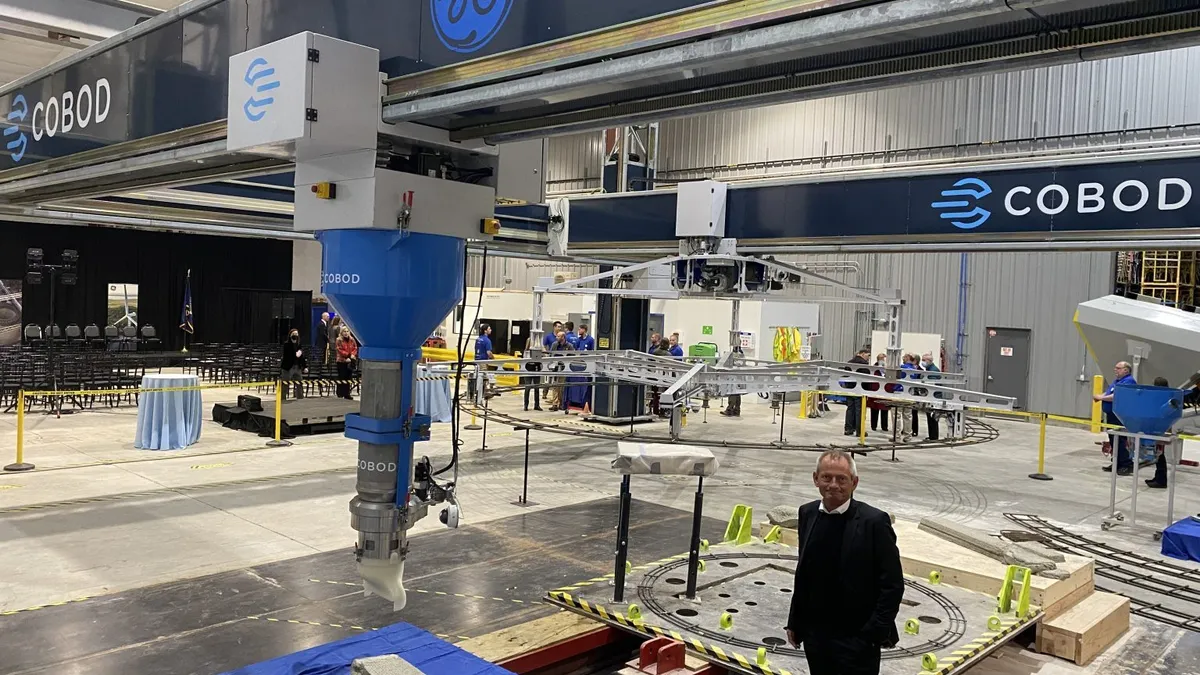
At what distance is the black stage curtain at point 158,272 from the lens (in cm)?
2566

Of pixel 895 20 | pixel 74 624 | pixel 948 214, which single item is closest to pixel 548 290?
pixel 948 214

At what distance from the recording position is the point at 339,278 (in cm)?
409

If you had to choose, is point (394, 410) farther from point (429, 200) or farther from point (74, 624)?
point (74, 624)

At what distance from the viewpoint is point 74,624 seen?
6.04 m

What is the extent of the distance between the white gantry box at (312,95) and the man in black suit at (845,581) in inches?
103

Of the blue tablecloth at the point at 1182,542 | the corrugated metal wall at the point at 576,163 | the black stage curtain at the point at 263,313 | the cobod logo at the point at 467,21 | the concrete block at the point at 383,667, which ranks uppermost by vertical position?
the corrugated metal wall at the point at 576,163

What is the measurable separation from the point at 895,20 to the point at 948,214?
6841mm

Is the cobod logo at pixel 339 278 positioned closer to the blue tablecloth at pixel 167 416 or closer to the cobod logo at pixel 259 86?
the cobod logo at pixel 259 86

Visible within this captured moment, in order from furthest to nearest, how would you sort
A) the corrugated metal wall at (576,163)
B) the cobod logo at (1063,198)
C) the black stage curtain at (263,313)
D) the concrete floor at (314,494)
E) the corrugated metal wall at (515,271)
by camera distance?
the corrugated metal wall at (515,271) < the corrugated metal wall at (576,163) < the black stage curtain at (263,313) < the concrete floor at (314,494) < the cobod logo at (1063,198)

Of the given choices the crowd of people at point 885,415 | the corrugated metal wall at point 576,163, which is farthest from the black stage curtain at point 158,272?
the crowd of people at point 885,415

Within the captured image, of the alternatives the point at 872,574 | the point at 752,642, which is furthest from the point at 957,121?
the point at 872,574

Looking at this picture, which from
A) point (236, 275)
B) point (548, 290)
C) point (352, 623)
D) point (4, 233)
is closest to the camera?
point (352, 623)

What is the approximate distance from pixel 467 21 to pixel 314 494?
7.88m

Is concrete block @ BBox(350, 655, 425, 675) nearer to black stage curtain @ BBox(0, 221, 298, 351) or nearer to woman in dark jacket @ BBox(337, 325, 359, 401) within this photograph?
woman in dark jacket @ BBox(337, 325, 359, 401)
